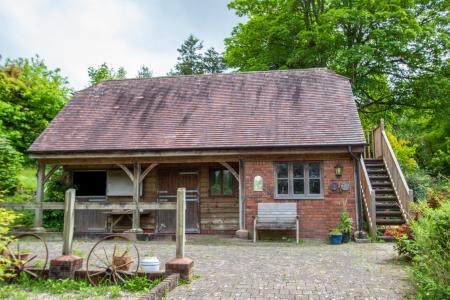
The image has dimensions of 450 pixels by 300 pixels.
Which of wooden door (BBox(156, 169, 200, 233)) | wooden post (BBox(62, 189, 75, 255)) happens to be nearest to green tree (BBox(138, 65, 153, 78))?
wooden door (BBox(156, 169, 200, 233))

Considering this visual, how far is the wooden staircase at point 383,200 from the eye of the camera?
12125 mm

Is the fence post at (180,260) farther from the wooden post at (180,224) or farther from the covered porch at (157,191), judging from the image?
the covered porch at (157,191)

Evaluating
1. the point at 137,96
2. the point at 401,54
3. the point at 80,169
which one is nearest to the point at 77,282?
the point at 80,169

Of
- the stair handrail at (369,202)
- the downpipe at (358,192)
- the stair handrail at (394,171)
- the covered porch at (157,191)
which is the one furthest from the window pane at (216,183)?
the stair handrail at (394,171)

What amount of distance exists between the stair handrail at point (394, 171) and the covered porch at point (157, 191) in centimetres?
499

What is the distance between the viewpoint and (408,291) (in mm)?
5859

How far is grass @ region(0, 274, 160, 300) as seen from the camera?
233 inches

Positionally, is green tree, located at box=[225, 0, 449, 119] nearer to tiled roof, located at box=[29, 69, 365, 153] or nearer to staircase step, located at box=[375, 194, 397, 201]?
tiled roof, located at box=[29, 69, 365, 153]

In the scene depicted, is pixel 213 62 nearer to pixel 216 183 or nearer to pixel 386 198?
pixel 216 183

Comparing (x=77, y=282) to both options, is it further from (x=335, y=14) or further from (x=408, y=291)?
(x=335, y=14)

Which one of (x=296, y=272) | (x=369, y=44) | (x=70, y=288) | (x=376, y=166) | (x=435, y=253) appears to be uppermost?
(x=369, y=44)

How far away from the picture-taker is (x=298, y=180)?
12562 millimetres

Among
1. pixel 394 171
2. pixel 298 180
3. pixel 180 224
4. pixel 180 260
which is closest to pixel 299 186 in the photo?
pixel 298 180

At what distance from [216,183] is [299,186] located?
295 centimetres
